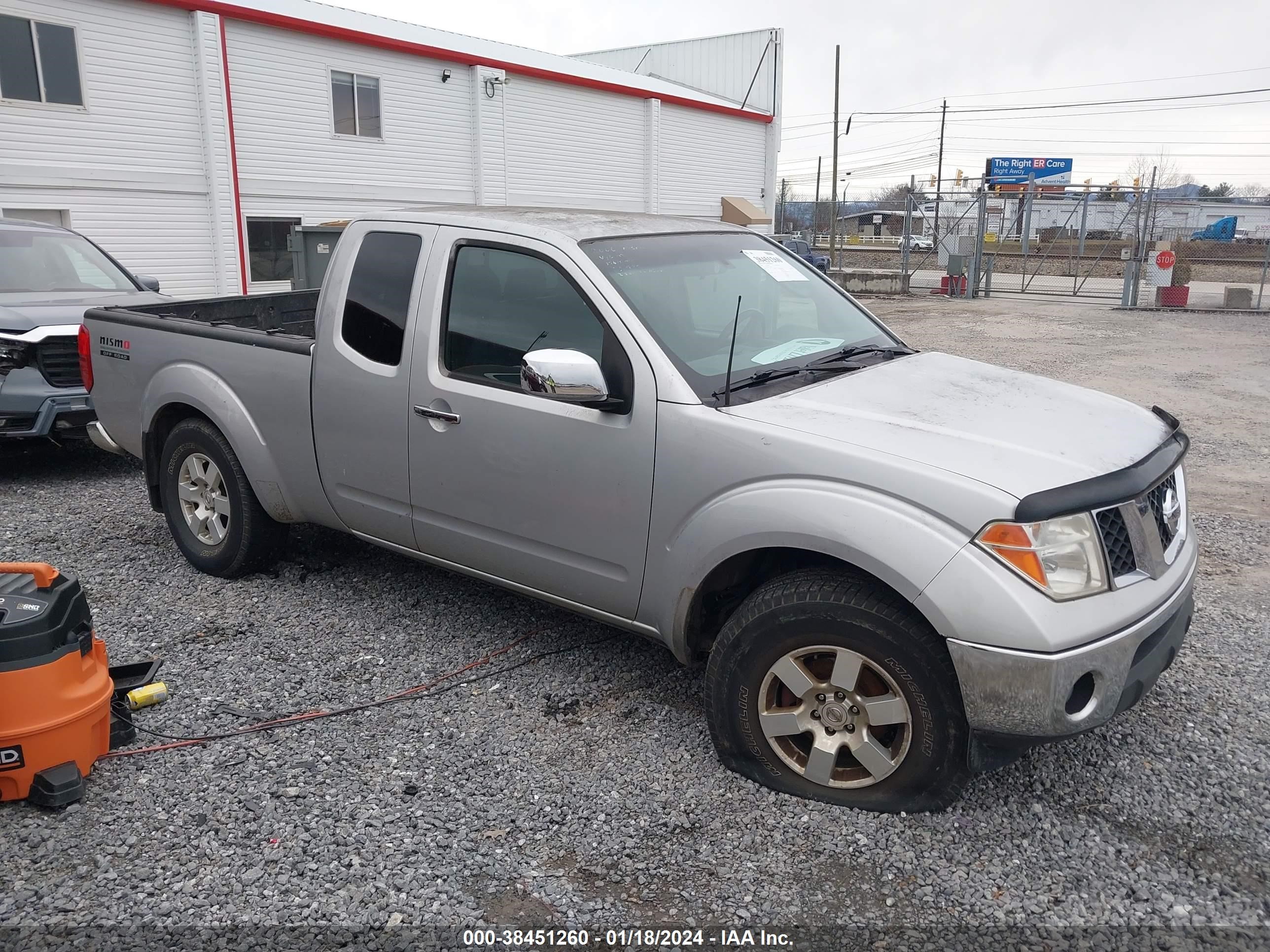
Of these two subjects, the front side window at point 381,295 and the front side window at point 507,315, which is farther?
the front side window at point 381,295

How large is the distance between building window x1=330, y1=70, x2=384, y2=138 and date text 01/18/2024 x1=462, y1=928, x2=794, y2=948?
66.6 feet

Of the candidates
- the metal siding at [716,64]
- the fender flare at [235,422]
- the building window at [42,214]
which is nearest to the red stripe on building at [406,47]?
the metal siding at [716,64]

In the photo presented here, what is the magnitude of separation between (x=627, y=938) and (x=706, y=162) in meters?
28.5

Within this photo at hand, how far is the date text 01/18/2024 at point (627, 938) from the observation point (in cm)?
Result: 263

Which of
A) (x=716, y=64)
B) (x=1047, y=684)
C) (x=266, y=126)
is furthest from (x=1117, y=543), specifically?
(x=716, y=64)

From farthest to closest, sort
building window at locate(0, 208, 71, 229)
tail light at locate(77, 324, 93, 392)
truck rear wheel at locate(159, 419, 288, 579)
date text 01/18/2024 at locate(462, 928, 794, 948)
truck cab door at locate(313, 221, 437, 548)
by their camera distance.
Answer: building window at locate(0, 208, 71, 229) → tail light at locate(77, 324, 93, 392) → truck rear wheel at locate(159, 419, 288, 579) → truck cab door at locate(313, 221, 437, 548) → date text 01/18/2024 at locate(462, 928, 794, 948)

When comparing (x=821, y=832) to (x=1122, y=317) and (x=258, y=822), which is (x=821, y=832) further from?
(x=1122, y=317)

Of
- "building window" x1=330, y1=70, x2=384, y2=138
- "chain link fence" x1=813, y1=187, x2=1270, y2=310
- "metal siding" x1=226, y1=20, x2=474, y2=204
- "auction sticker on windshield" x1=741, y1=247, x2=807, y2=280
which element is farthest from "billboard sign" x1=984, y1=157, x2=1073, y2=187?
"auction sticker on windshield" x1=741, y1=247, x2=807, y2=280

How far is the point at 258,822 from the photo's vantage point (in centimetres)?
312

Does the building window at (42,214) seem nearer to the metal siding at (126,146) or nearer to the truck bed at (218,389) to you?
the metal siding at (126,146)

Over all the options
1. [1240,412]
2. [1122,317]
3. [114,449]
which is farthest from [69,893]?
[1122,317]

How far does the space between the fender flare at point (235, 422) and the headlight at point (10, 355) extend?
2647mm

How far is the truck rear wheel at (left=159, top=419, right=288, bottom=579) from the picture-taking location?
489cm

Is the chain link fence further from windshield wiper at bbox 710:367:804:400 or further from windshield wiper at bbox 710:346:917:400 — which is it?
windshield wiper at bbox 710:367:804:400
